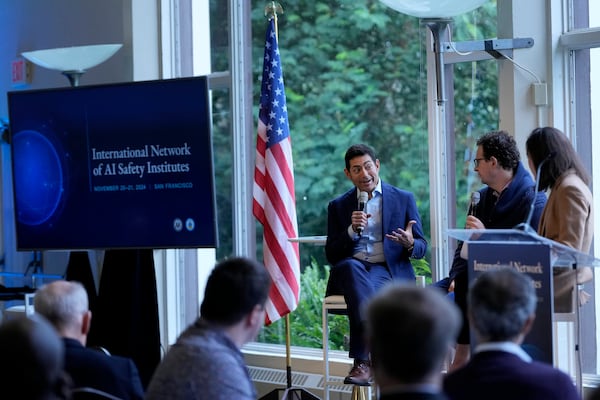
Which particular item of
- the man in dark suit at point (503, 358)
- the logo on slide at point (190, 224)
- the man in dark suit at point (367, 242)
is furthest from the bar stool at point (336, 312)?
the man in dark suit at point (503, 358)

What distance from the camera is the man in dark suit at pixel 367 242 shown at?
5.76 m

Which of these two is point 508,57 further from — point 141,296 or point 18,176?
point 18,176

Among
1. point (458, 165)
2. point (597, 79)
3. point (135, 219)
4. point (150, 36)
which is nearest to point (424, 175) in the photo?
point (458, 165)

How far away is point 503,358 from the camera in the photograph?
267 centimetres

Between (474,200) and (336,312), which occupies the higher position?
(474,200)

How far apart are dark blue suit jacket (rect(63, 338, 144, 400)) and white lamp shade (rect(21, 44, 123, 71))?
14.5 feet

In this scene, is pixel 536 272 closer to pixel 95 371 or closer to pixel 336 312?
pixel 95 371

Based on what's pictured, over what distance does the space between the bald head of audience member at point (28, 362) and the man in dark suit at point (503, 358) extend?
1.09 m

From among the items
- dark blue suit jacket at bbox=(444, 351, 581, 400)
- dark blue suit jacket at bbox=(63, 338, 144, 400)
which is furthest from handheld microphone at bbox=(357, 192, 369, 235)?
dark blue suit jacket at bbox=(444, 351, 581, 400)

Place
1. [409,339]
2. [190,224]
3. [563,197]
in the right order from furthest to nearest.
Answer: [190,224]
[563,197]
[409,339]

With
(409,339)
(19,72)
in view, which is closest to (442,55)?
(409,339)

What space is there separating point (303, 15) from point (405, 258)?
96.4 inches

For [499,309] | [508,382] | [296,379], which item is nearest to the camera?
[508,382]

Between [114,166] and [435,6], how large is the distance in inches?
84.2
